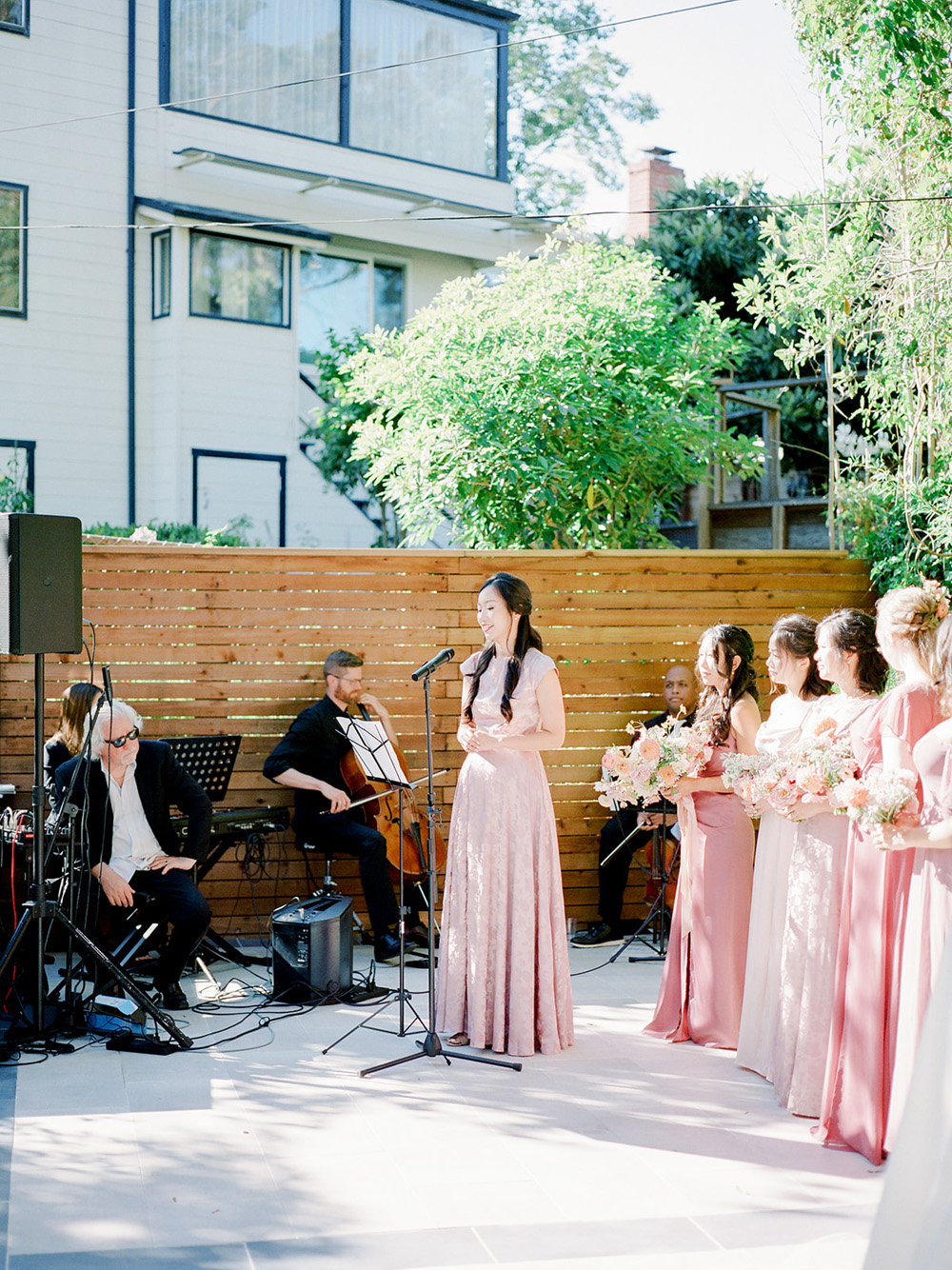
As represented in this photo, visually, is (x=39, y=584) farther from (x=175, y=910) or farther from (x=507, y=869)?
(x=507, y=869)

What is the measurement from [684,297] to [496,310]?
15.2 feet

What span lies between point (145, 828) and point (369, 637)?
193 cm

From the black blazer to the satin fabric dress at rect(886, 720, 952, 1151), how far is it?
11.7 ft

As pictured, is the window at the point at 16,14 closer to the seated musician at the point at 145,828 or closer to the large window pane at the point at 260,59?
the large window pane at the point at 260,59

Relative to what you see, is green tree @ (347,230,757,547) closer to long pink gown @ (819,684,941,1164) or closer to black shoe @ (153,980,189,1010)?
black shoe @ (153,980,189,1010)

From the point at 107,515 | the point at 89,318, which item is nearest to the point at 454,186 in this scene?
the point at 89,318

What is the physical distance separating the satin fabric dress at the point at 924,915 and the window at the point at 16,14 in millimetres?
12471

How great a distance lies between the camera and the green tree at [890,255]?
22.9 ft

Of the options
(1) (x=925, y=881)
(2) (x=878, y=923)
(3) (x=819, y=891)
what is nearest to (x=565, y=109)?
(3) (x=819, y=891)

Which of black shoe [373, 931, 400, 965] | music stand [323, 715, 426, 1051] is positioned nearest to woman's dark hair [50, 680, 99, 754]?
music stand [323, 715, 426, 1051]

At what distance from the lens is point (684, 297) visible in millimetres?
15070

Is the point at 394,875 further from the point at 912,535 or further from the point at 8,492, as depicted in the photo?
the point at 8,492

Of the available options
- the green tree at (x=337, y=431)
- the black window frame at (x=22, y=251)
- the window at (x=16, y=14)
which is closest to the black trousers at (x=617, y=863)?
the green tree at (x=337, y=431)

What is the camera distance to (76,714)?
→ 6.81m
